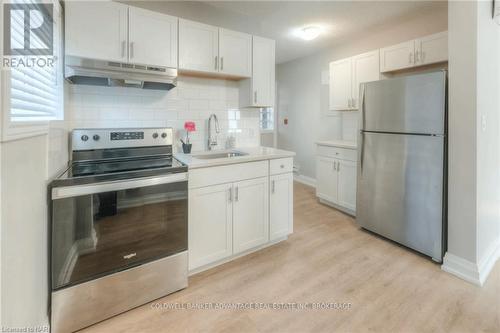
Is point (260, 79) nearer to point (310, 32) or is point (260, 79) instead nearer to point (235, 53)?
point (235, 53)

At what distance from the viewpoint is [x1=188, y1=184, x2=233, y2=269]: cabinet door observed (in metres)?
2.06

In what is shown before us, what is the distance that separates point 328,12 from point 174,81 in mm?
2082

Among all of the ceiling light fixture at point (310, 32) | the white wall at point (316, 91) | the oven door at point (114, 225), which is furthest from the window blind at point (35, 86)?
the white wall at point (316, 91)

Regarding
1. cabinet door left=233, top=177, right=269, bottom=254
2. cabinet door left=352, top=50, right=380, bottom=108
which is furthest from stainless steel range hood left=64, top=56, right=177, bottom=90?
cabinet door left=352, top=50, right=380, bottom=108

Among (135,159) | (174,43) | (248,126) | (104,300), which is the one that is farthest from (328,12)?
(104,300)

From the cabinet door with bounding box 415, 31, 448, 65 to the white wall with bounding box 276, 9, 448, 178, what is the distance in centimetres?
32

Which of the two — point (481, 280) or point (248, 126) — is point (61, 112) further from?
point (481, 280)

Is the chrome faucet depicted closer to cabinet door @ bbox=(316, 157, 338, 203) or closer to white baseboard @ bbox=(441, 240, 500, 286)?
cabinet door @ bbox=(316, 157, 338, 203)

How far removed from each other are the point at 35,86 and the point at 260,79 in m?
2.01

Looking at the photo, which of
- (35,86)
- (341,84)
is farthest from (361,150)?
(35,86)

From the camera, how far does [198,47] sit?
7.86 feet

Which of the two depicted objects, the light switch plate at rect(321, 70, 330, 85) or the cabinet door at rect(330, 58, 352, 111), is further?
the light switch plate at rect(321, 70, 330, 85)

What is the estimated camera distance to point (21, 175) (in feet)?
3.64

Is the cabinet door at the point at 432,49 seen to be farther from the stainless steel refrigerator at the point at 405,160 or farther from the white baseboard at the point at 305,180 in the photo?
the white baseboard at the point at 305,180
